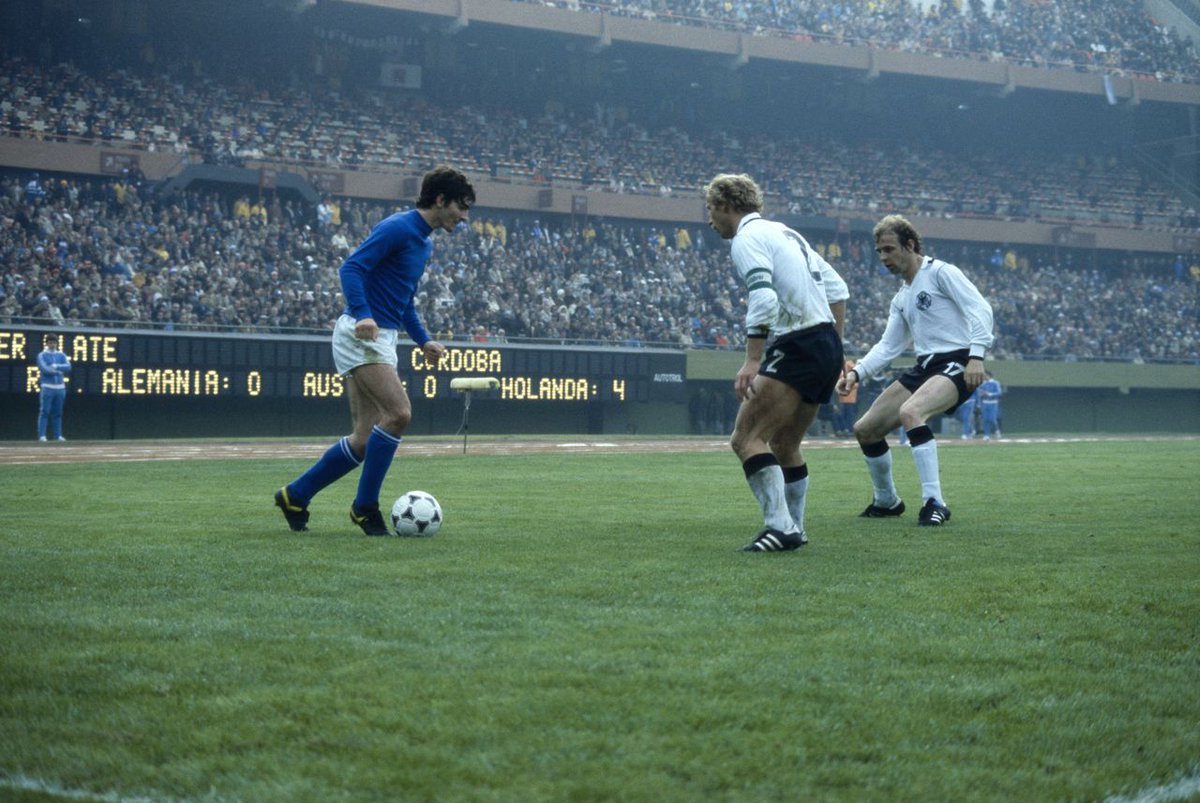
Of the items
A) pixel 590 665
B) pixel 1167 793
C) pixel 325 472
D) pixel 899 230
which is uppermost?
pixel 899 230

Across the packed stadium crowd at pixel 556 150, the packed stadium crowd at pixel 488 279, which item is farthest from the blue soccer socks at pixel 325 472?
the packed stadium crowd at pixel 556 150

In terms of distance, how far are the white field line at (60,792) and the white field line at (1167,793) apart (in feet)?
7.22

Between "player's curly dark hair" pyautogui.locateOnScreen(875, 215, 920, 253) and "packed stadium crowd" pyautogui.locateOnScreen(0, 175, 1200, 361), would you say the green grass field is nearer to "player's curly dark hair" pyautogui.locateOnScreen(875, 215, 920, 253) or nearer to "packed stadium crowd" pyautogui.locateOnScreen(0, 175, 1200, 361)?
"player's curly dark hair" pyautogui.locateOnScreen(875, 215, 920, 253)

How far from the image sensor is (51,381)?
26.3 meters

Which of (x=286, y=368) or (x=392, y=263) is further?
(x=286, y=368)

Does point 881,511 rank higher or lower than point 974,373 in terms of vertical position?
lower

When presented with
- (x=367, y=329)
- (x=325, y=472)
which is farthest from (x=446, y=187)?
(x=325, y=472)

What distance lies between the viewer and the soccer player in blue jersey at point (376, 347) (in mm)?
8461

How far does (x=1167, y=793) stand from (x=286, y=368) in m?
28.6

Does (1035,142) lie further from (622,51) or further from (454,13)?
(454,13)

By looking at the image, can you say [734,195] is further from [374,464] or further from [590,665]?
[590,665]

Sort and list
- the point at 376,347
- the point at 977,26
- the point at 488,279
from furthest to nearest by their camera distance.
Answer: the point at 977,26 < the point at 488,279 < the point at 376,347

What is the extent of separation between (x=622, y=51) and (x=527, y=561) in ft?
147

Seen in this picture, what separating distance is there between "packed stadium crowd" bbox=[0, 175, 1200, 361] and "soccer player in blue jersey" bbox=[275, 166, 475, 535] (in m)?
22.5
